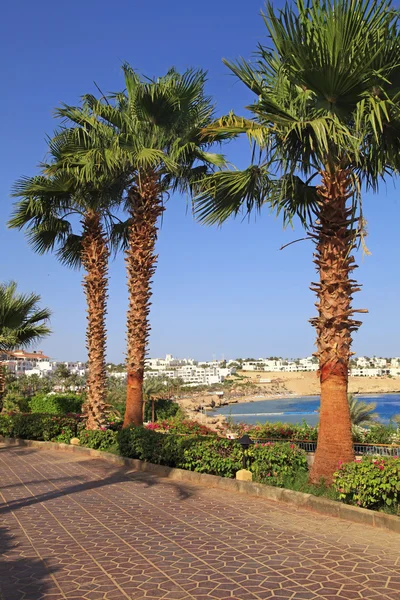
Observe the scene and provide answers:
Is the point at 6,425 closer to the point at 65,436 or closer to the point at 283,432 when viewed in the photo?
the point at 65,436

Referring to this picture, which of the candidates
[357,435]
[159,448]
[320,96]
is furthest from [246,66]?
[357,435]

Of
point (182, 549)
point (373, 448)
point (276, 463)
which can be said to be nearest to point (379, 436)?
point (373, 448)

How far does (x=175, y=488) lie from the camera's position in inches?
378

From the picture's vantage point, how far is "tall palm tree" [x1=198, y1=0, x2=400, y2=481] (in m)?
7.05

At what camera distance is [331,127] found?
749 centimetres

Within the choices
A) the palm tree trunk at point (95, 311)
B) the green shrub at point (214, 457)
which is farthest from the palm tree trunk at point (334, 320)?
the palm tree trunk at point (95, 311)

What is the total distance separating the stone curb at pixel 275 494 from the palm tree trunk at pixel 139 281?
64.5 inches

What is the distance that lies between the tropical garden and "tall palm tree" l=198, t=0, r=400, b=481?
0.02 metres

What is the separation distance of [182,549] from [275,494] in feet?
9.58

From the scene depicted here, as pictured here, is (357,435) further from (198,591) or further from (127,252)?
(198,591)

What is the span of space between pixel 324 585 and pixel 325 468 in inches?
138

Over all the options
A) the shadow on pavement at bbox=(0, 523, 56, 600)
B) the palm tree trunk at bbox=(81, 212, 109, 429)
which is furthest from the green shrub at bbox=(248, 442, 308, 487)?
the palm tree trunk at bbox=(81, 212, 109, 429)

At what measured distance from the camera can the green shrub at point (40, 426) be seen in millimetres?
17453

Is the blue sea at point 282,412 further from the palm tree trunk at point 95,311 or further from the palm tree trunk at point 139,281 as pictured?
the palm tree trunk at point 139,281
